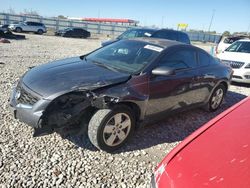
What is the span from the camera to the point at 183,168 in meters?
1.80

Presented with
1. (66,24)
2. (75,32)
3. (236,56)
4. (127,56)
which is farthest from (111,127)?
(66,24)

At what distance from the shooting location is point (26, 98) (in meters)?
3.31

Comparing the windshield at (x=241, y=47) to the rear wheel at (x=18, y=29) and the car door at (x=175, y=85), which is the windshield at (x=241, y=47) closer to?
the car door at (x=175, y=85)

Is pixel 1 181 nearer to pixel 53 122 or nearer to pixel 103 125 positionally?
pixel 53 122

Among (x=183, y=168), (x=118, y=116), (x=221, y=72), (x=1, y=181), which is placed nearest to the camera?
(x=183, y=168)

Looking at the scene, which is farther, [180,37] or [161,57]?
[180,37]

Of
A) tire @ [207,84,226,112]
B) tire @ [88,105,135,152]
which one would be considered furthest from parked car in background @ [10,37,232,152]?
tire @ [207,84,226,112]

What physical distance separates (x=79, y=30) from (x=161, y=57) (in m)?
28.2

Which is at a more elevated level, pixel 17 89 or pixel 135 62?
pixel 135 62

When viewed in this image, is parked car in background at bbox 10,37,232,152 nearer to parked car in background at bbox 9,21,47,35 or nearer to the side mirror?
the side mirror

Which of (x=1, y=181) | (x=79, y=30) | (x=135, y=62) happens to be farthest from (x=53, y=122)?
(x=79, y=30)

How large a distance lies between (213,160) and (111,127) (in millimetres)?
1842

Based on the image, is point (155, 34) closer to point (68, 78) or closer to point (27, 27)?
point (68, 78)

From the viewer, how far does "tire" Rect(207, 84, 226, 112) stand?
5.43 meters
